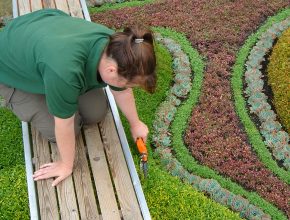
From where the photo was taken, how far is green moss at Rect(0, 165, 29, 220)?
4.35 m

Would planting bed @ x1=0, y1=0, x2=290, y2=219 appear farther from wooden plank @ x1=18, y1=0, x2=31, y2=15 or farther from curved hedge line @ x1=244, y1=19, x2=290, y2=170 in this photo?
wooden plank @ x1=18, y1=0, x2=31, y2=15

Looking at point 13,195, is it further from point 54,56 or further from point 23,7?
point 23,7

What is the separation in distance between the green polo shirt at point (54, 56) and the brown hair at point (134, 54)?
22cm

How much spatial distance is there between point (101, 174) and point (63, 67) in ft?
4.47

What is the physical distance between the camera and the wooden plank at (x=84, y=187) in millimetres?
4129

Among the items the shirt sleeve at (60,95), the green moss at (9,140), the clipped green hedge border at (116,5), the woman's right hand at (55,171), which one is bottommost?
the green moss at (9,140)

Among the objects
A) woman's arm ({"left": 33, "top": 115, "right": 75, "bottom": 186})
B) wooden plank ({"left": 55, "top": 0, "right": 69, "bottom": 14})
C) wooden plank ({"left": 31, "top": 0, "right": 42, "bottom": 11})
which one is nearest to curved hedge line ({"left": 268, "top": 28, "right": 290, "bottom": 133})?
woman's arm ({"left": 33, "top": 115, "right": 75, "bottom": 186})

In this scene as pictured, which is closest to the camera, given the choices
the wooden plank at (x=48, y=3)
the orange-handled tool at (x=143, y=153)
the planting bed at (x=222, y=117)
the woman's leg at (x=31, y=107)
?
the woman's leg at (x=31, y=107)

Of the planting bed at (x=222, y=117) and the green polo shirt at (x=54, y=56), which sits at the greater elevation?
the green polo shirt at (x=54, y=56)

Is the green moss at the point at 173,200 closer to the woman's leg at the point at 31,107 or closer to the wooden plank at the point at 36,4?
the woman's leg at the point at 31,107

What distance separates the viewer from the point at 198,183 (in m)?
4.78

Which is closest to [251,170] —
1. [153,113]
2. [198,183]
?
[198,183]

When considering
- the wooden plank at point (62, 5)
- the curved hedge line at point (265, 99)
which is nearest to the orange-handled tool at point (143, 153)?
the curved hedge line at point (265, 99)

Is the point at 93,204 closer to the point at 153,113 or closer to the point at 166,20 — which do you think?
the point at 153,113
